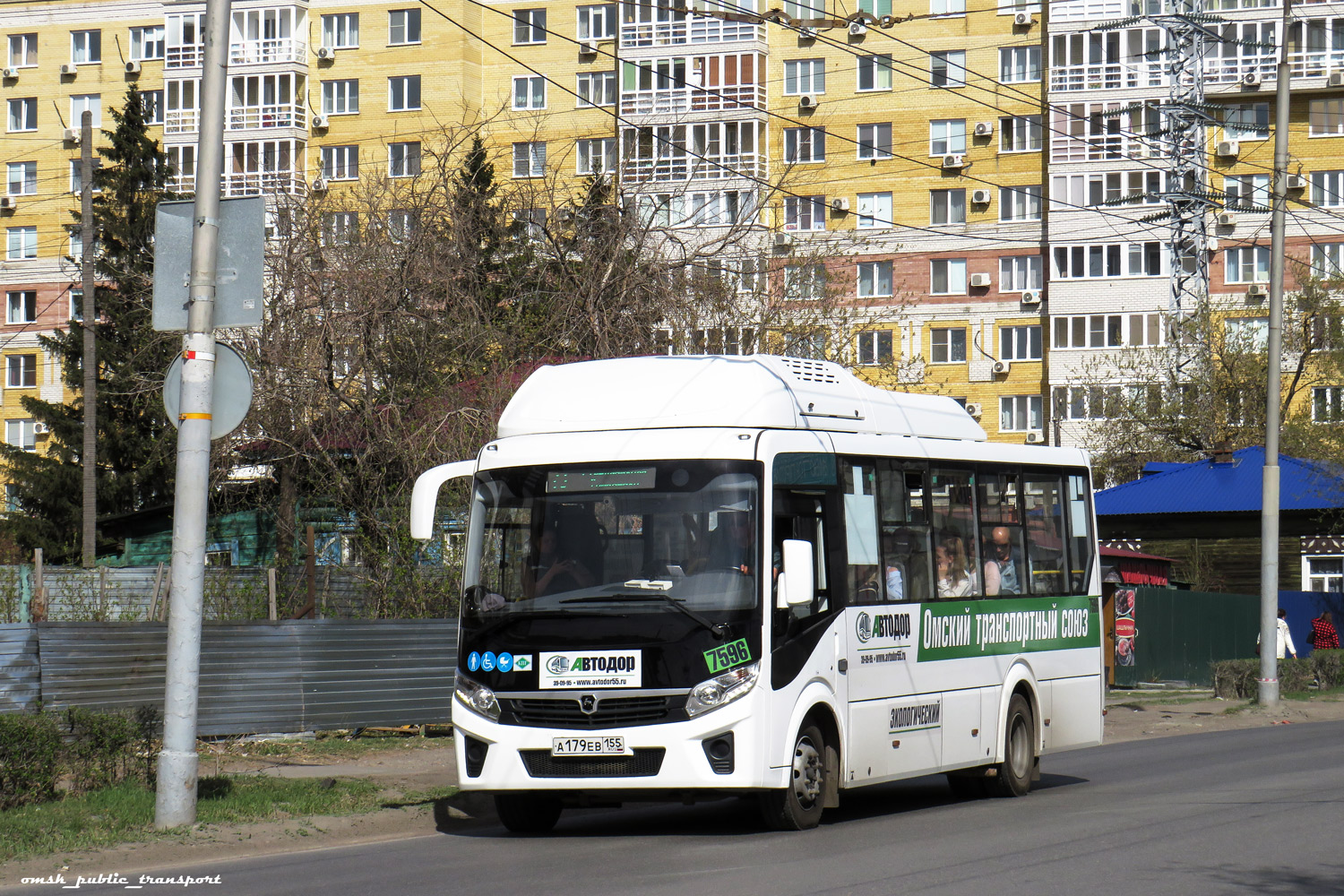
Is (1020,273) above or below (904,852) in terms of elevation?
above

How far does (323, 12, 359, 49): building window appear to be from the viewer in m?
68.7

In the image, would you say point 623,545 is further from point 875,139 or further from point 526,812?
point 875,139

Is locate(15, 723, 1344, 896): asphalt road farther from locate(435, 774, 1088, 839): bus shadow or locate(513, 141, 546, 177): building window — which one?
locate(513, 141, 546, 177): building window

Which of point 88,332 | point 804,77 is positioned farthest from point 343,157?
point 88,332

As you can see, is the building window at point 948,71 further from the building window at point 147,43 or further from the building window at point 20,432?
the building window at point 20,432

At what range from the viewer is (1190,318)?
2448 inches

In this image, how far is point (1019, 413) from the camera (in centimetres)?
6669

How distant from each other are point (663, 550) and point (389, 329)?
14686 mm

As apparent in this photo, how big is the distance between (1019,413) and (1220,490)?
67.9ft

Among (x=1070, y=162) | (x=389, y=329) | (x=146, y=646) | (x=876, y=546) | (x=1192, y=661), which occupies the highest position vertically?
(x=1070, y=162)

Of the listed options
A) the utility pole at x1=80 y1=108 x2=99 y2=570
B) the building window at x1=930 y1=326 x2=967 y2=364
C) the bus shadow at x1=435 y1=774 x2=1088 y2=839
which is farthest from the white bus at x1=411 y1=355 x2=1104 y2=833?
the building window at x1=930 y1=326 x2=967 y2=364

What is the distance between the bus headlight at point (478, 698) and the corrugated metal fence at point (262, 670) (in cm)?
529

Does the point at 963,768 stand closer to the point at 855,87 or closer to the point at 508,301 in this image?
the point at 508,301

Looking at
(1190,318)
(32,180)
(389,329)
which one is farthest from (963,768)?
(32,180)
